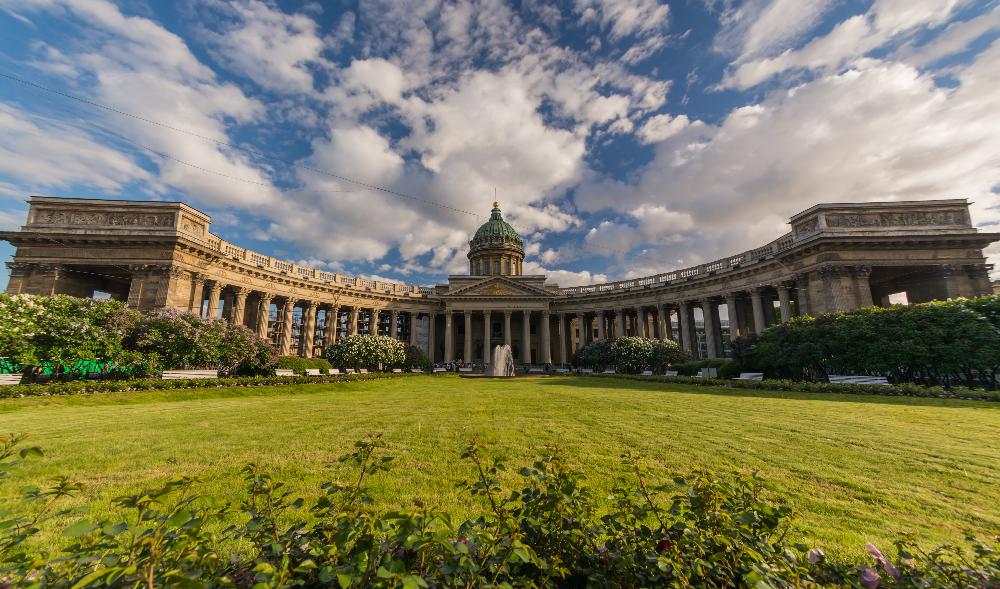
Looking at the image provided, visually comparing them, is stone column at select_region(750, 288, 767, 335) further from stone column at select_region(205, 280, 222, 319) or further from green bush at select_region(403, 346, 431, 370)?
stone column at select_region(205, 280, 222, 319)

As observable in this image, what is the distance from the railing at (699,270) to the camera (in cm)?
3844

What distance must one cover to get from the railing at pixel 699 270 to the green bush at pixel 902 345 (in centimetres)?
1706

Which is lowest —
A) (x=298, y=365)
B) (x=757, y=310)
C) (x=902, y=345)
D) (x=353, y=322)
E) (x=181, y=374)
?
(x=181, y=374)

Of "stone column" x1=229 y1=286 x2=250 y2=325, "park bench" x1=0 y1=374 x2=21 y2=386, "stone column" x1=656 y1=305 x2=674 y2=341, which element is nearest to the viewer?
"park bench" x1=0 y1=374 x2=21 y2=386

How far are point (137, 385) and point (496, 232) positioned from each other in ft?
203

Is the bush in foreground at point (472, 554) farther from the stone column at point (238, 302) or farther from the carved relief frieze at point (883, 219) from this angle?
the stone column at point (238, 302)

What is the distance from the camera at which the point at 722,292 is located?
141 feet

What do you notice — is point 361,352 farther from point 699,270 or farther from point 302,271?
point 699,270

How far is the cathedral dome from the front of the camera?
73438 mm

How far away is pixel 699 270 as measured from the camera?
154 ft

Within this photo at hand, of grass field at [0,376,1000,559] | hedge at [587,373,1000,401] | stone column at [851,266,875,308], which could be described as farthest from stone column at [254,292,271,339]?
stone column at [851,266,875,308]

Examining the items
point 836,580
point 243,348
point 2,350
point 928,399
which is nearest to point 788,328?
point 928,399

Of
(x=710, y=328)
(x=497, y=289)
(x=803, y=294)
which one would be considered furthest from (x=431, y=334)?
(x=803, y=294)

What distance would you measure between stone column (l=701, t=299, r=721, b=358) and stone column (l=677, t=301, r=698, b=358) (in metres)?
1.98
